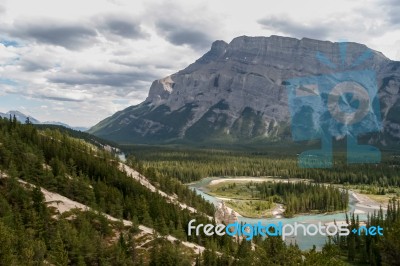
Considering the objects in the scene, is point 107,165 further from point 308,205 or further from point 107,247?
point 308,205

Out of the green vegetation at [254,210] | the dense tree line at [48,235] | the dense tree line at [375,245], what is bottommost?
the green vegetation at [254,210]

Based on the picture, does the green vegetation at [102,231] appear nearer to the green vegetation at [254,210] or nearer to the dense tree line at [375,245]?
the dense tree line at [375,245]

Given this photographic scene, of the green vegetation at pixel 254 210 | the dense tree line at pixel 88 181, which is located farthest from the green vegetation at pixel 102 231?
the green vegetation at pixel 254 210

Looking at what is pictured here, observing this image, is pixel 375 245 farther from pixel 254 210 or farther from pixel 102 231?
pixel 254 210

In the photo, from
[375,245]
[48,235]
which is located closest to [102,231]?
[48,235]

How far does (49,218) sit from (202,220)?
159 ft

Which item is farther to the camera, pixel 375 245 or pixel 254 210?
pixel 254 210

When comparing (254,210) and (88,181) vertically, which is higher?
(88,181)

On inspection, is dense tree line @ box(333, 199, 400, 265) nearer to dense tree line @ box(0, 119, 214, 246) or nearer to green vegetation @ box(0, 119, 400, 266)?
green vegetation @ box(0, 119, 400, 266)

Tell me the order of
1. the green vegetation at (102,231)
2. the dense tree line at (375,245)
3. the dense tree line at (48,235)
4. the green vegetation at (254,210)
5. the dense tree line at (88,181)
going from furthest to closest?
the green vegetation at (254,210), the dense tree line at (88,181), the dense tree line at (375,245), the green vegetation at (102,231), the dense tree line at (48,235)

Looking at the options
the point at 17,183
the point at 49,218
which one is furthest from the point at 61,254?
the point at 17,183

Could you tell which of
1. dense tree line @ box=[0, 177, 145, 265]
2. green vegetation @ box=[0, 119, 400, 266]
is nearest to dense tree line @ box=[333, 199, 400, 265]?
green vegetation @ box=[0, 119, 400, 266]

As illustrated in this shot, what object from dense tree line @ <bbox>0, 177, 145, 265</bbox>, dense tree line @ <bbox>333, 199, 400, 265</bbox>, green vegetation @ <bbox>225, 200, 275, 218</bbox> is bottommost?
green vegetation @ <bbox>225, 200, 275, 218</bbox>

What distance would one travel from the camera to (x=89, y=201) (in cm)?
12825
